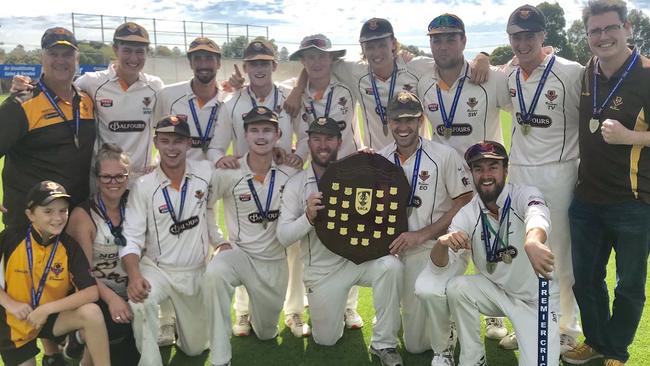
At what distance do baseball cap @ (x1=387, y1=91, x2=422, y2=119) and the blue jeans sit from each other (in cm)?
156

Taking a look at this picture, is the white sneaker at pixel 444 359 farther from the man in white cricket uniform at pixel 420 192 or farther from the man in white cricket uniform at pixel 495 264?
the man in white cricket uniform at pixel 420 192

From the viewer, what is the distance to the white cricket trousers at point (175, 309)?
172 inches

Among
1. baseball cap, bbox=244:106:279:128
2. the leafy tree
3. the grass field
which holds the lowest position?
the grass field

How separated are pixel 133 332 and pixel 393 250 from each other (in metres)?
2.28

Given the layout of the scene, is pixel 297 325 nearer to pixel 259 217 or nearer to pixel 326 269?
pixel 326 269

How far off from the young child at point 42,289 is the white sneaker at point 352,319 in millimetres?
2286

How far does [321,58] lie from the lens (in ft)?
18.8

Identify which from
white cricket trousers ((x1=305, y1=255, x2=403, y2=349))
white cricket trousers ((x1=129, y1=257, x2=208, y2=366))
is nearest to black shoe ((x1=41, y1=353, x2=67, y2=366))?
white cricket trousers ((x1=129, y1=257, x2=208, y2=366))

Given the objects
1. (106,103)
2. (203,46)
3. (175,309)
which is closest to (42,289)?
(175,309)

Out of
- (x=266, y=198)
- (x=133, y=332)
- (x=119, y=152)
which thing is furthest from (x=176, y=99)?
(x=133, y=332)

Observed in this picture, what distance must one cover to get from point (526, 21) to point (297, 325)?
11.6ft

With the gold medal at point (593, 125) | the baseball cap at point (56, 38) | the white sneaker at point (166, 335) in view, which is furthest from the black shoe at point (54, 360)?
the gold medal at point (593, 125)

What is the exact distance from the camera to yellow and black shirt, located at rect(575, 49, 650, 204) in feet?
13.6

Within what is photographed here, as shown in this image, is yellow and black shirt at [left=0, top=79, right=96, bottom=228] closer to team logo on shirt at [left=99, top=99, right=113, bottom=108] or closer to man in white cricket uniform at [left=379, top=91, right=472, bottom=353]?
team logo on shirt at [left=99, top=99, right=113, bottom=108]
